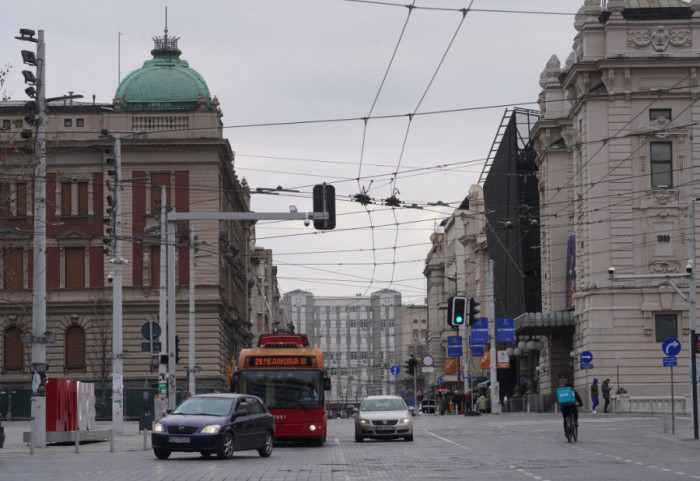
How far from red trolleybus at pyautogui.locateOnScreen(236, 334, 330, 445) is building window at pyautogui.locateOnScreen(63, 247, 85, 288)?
45.5 metres

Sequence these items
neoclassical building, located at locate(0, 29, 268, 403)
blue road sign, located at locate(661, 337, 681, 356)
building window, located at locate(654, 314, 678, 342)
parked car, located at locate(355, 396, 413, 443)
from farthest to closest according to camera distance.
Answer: neoclassical building, located at locate(0, 29, 268, 403) < building window, located at locate(654, 314, 678, 342) < parked car, located at locate(355, 396, 413, 443) < blue road sign, located at locate(661, 337, 681, 356)

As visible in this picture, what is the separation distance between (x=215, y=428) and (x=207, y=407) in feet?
3.88

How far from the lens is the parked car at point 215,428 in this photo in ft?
95.1

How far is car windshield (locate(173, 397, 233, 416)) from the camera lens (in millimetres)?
30031

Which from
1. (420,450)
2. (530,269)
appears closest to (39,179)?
(420,450)

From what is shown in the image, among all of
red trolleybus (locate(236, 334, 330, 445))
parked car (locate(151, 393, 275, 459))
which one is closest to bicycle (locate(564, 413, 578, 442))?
red trolleybus (locate(236, 334, 330, 445))

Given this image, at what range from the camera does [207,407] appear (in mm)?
30281

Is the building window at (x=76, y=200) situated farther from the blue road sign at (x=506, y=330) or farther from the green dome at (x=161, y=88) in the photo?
the blue road sign at (x=506, y=330)

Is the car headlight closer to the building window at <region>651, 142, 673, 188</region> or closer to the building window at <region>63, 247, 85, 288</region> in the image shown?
the building window at <region>651, 142, 673, 188</region>

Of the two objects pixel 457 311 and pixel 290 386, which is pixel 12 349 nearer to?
pixel 457 311

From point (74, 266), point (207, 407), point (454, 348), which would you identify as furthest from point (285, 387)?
point (74, 266)

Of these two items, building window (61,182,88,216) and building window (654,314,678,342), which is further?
building window (61,182,88,216)

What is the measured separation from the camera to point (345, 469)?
2556 centimetres

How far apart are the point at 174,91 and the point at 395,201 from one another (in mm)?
47013
